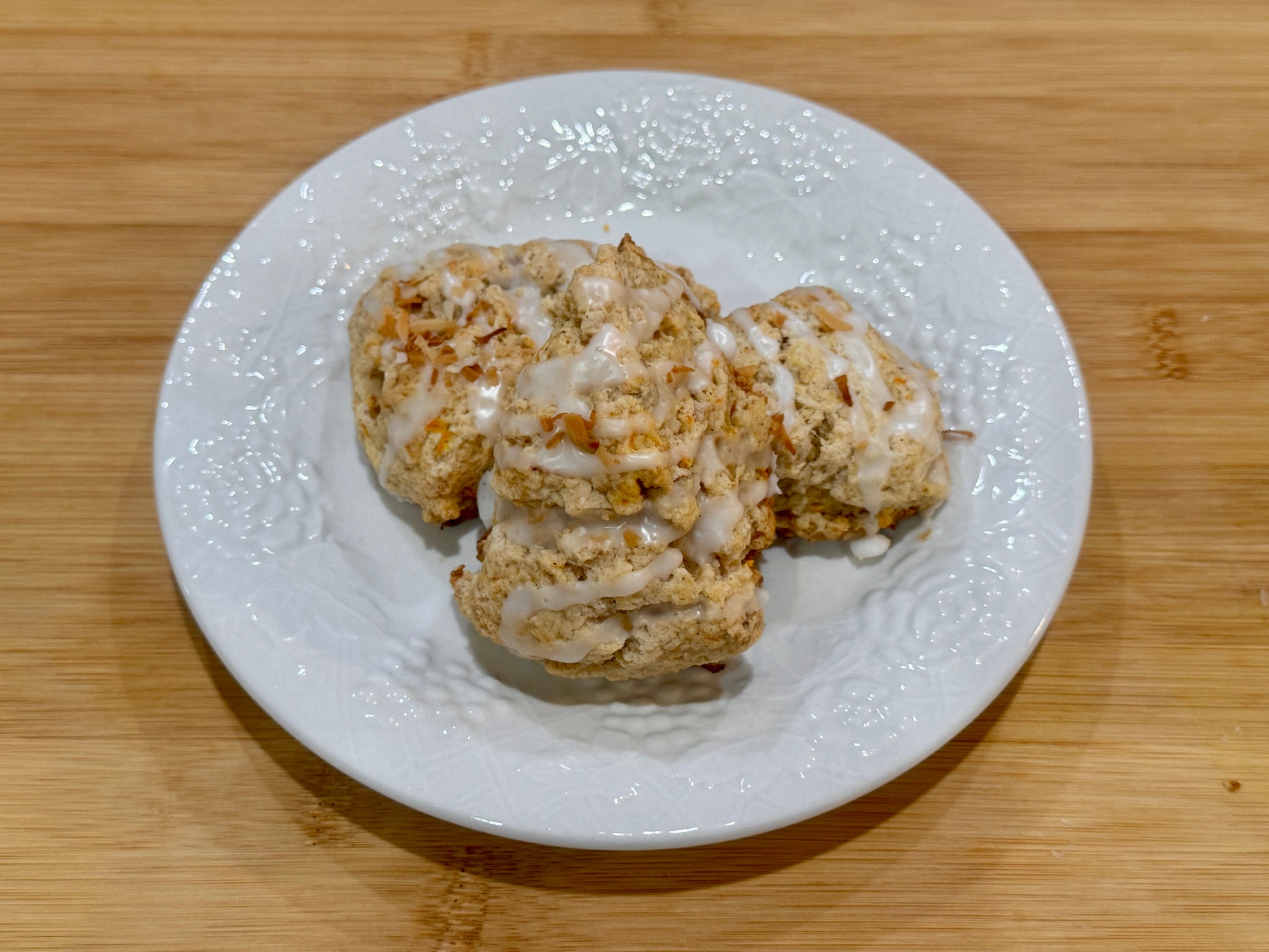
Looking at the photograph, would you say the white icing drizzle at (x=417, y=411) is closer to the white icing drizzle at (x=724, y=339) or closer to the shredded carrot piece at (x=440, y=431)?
the shredded carrot piece at (x=440, y=431)

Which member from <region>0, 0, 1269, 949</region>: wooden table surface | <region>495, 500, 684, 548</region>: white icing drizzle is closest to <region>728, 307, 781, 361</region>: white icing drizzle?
<region>495, 500, 684, 548</region>: white icing drizzle

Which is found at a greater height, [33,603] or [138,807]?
[33,603]

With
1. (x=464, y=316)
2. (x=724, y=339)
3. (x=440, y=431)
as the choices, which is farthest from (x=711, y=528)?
(x=464, y=316)

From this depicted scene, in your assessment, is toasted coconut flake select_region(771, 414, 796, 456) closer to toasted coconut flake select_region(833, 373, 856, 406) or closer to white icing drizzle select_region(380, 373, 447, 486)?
toasted coconut flake select_region(833, 373, 856, 406)

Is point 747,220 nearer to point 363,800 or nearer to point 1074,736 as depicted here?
point 1074,736

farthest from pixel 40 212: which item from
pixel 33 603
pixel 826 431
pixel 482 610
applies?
pixel 826 431

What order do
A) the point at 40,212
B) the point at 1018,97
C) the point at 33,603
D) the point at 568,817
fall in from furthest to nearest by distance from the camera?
the point at 1018,97 → the point at 40,212 → the point at 33,603 → the point at 568,817

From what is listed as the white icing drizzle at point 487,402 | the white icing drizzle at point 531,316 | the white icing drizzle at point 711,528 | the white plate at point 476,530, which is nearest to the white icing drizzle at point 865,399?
the white plate at point 476,530

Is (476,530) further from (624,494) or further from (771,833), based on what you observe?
(771,833)
